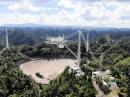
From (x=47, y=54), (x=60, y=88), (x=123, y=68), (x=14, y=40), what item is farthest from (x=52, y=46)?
(x=14, y=40)

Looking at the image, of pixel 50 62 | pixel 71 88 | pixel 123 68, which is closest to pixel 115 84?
pixel 71 88

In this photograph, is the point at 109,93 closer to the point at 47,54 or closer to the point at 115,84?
the point at 115,84

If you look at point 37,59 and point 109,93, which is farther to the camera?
point 37,59

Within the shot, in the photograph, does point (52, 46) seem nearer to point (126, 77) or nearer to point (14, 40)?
point (126, 77)

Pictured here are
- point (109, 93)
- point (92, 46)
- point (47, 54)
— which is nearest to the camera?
point (109, 93)

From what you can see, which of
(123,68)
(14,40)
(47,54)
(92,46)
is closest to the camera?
(123,68)

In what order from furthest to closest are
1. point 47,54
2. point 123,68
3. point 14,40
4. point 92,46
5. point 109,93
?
point 14,40
point 92,46
point 47,54
point 123,68
point 109,93

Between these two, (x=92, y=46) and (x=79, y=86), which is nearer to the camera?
(x=79, y=86)
